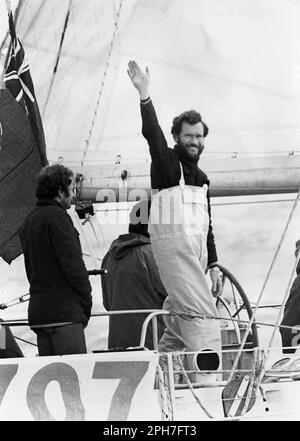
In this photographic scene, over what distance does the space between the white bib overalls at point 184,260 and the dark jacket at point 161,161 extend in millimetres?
35

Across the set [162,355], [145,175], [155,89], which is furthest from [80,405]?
[155,89]

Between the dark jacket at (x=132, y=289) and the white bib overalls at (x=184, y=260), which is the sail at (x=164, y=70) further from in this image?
the white bib overalls at (x=184, y=260)

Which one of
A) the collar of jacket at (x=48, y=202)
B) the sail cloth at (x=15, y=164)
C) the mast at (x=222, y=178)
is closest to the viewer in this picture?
the collar of jacket at (x=48, y=202)

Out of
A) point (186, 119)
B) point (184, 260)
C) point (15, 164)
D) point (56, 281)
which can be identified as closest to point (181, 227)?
point (184, 260)

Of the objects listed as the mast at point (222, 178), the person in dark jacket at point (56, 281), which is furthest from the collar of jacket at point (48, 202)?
the mast at point (222, 178)

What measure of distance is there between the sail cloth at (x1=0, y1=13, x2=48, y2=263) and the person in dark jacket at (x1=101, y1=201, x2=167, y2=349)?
1.28 metres

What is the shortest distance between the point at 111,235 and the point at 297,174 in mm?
1299

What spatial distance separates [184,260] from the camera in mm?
5059

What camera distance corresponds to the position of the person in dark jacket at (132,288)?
5.63 meters

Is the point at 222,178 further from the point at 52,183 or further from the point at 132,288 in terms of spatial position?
the point at 52,183

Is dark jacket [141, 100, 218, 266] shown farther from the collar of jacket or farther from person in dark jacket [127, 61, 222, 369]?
the collar of jacket

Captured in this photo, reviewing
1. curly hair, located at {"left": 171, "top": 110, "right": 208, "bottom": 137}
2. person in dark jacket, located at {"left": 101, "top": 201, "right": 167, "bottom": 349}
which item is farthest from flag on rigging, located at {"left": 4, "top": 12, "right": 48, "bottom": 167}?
curly hair, located at {"left": 171, "top": 110, "right": 208, "bottom": 137}

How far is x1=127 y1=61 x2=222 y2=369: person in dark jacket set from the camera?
502 cm

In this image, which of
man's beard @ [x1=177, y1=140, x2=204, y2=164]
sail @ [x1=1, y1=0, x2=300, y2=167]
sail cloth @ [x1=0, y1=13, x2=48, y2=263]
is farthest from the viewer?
sail @ [x1=1, y1=0, x2=300, y2=167]
